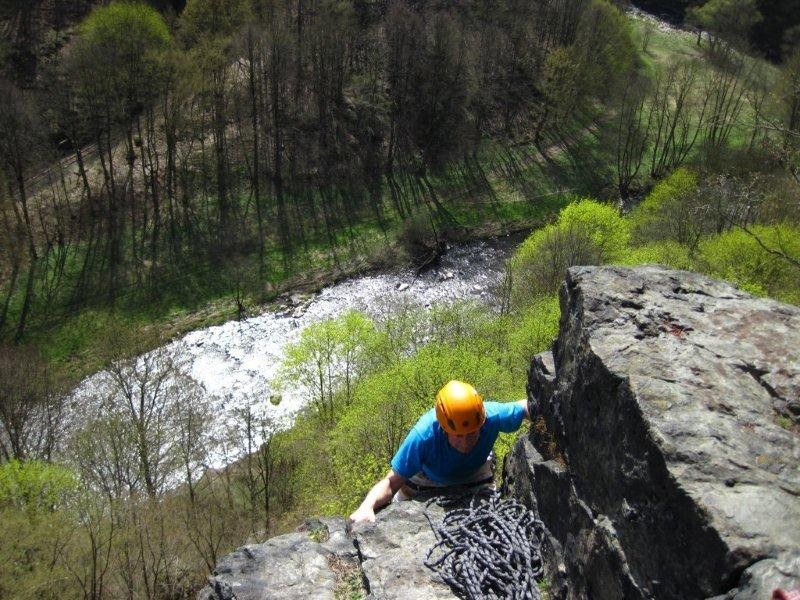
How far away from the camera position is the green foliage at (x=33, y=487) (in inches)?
936

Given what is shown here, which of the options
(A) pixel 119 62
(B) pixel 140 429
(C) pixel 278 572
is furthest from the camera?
(A) pixel 119 62

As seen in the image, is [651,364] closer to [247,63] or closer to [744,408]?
[744,408]

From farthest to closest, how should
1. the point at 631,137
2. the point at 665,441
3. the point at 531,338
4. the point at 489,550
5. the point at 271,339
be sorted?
the point at 631,137, the point at 271,339, the point at 531,338, the point at 489,550, the point at 665,441

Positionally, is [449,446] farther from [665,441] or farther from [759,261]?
A: [759,261]

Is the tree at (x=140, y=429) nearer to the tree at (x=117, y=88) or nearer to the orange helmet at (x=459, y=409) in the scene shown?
the tree at (x=117, y=88)

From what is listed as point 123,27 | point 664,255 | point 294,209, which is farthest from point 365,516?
point 123,27

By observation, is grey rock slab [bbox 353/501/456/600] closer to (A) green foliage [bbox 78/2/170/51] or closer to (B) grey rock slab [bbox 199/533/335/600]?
(B) grey rock slab [bbox 199/533/335/600]

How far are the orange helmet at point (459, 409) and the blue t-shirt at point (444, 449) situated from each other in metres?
0.42

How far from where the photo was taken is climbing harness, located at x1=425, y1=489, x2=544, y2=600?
271 inches

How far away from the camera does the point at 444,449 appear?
337 inches

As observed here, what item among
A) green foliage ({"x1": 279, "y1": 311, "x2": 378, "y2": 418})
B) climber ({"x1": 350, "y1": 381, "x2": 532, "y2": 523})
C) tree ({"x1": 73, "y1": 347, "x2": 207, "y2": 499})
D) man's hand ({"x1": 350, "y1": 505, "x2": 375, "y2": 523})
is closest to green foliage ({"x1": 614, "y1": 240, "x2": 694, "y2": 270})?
green foliage ({"x1": 279, "y1": 311, "x2": 378, "y2": 418})

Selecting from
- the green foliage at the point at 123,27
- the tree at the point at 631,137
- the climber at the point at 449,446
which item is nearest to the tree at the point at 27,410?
the green foliage at the point at 123,27

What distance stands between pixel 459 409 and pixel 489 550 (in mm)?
1660

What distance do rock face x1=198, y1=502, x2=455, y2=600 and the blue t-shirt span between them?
520 mm
